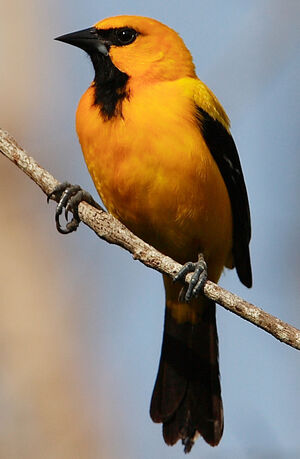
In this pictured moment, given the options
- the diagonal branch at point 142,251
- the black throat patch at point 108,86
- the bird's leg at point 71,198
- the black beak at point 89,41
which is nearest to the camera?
the diagonal branch at point 142,251

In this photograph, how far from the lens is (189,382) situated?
6.09m

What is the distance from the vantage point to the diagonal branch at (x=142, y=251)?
4.07 meters

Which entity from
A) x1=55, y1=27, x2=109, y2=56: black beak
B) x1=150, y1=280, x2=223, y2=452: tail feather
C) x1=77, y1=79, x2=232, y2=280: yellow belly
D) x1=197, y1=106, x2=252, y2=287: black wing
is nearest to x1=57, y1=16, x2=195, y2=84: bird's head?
x1=55, y1=27, x2=109, y2=56: black beak

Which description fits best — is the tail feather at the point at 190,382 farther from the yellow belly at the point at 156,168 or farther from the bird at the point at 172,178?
the yellow belly at the point at 156,168

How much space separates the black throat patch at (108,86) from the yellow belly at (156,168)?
2.3 inches

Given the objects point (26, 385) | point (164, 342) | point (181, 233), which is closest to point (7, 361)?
point (26, 385)

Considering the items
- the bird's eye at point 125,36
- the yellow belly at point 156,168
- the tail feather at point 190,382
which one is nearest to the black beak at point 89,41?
the bird's eye at point 125,36

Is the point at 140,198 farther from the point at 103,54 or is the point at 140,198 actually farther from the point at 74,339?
the point at 74,339

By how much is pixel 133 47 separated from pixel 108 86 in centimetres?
40

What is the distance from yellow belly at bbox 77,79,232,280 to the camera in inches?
196

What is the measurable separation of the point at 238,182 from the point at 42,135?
249cm

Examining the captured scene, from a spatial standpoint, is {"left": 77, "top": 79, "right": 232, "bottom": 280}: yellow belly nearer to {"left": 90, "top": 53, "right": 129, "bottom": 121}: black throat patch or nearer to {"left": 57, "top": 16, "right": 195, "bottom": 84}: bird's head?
{"left": 90, "top": 53, "right": 129, "bottom": 121}: black throat patch

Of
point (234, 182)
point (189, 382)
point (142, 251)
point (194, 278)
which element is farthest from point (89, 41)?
point (189, 382)

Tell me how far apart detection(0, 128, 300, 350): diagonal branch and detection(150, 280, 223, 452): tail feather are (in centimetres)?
135
